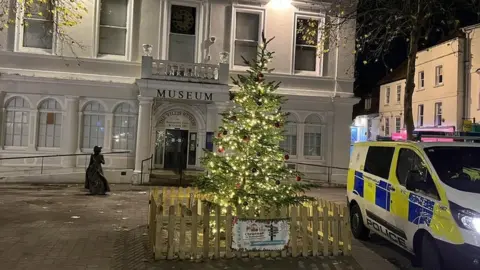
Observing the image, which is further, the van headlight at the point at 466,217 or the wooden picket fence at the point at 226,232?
the wooden picket fence at the point at 226,232

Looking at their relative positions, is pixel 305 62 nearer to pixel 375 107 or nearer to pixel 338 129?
pixel 338 129

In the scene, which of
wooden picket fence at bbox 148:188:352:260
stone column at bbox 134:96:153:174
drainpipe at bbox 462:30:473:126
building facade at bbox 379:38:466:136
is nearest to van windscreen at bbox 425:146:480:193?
wooden picket fence at bbox 148:188:352:260

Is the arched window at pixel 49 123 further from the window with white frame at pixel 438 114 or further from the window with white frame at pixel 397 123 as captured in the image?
the window with white frame at pixel 397 123

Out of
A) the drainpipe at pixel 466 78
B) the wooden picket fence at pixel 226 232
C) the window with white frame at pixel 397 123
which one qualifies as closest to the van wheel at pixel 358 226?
the wooden picket fence at pixel 226 232

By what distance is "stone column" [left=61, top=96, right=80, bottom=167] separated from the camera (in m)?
17.5

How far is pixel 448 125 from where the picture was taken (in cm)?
2788

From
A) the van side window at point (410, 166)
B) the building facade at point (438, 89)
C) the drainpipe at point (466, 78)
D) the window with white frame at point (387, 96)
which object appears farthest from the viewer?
the window with white frame at point (387, 96)

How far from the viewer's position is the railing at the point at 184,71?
56.1 feet

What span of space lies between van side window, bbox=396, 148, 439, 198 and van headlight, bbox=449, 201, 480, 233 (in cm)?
57

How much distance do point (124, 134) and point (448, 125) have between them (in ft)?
68.2

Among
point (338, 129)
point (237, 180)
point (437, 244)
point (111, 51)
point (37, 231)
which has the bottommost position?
point (37, 231)

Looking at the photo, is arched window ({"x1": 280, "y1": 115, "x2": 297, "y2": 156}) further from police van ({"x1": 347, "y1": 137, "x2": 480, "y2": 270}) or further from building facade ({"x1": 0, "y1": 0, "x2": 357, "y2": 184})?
police van ({"x1": 347, "y1": 137, "x2": 480, "y2": 270})

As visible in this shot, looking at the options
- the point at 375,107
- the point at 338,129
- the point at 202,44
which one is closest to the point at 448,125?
the point at 338,129

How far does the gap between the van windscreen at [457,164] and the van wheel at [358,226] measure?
2643 millimetres
